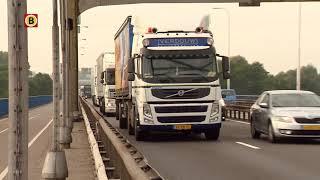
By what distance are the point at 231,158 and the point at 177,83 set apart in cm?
454

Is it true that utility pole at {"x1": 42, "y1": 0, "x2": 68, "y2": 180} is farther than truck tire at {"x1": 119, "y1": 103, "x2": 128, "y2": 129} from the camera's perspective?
No

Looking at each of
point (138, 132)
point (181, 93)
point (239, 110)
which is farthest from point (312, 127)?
point (239, 110)

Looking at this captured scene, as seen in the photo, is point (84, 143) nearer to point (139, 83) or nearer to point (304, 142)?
point (139, 83)

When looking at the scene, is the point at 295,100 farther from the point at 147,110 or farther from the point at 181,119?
the point at 147,110

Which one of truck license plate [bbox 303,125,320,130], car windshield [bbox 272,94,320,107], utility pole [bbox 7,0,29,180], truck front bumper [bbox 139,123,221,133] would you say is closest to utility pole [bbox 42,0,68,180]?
truck front bumper [bbox 139,123,221,133]

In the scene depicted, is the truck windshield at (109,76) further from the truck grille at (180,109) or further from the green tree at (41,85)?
the green tree at (41,85)

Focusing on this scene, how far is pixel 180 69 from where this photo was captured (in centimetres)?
1909

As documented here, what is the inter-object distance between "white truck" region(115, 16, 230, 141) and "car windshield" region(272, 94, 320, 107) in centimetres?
165

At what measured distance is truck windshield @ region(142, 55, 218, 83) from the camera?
18922 mm

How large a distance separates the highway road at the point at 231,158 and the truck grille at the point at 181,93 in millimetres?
1346

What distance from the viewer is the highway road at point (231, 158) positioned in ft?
38.9

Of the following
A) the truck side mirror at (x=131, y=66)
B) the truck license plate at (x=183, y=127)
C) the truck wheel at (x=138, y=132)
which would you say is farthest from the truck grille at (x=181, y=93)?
the truck side mirror at (x=131, y=66)

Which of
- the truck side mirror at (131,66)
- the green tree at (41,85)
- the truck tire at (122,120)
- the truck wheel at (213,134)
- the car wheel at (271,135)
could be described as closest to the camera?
the car wheel at (271,135)

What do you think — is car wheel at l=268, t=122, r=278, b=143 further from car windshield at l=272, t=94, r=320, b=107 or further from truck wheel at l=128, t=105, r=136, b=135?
truck wheel at l=128, t=105, r=136, b=135
